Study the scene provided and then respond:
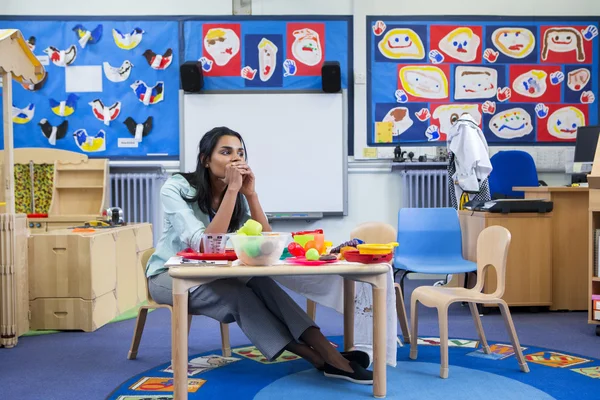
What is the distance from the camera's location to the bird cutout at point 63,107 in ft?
20.0

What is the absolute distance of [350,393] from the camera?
242 centimetres

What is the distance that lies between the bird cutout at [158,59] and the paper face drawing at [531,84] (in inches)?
132

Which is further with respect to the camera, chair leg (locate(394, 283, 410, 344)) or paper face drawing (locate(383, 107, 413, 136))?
paper face drawing (locate(383, 107, 413, 136))

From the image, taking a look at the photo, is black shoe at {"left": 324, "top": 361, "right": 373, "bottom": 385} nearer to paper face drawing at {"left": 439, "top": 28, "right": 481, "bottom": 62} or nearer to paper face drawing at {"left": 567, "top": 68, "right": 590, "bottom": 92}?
paper face drawing at {"left": 439, "top": 28, "right": 481, "bottom": 62}

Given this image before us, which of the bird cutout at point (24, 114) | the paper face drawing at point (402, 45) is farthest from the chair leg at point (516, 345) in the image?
the bird cutout at point (24, 114)

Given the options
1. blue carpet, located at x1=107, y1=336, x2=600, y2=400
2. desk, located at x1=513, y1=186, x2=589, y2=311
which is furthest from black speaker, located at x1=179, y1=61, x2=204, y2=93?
blue carpet, located at x1=107, y1=336, x2=600, y2=400

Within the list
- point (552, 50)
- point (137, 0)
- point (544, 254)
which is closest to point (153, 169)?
point (137, 0)

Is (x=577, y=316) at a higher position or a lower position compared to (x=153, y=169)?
lower

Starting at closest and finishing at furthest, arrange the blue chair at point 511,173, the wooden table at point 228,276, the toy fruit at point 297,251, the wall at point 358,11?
the wooden table at point 228,276 → the toy fruit at point 297,251 → the blue chair at point 511,173 → the wall at point 358,11

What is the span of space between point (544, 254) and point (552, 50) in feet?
9.28

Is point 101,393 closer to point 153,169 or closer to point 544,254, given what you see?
point 544,254

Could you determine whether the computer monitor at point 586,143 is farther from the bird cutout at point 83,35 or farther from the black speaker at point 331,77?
the bird cutout at point 83,35

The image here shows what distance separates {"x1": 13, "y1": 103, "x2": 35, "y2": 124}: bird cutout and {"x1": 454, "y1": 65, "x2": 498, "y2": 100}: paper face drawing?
406 cm

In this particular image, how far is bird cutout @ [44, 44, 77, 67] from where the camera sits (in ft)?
20.0
